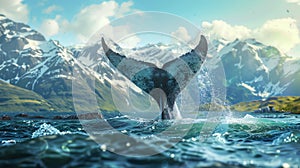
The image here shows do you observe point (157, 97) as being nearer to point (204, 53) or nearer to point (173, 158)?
point (204, 53)

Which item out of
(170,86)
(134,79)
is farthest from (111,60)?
(170,86)

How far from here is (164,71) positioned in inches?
557

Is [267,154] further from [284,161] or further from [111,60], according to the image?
[111,60]

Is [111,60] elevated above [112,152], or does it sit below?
above

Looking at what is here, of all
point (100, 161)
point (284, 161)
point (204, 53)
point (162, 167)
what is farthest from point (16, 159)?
point (204, 53)

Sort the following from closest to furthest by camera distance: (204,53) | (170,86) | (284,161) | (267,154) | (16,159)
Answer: (16,159) < (284,161) < (267,154) < (204,53) < (170,86)

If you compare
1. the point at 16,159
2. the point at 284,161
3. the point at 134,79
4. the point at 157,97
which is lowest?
the point at 284,161

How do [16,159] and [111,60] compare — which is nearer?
[16,159]

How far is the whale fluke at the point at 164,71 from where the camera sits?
13664mm

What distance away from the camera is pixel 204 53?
44.8 feet

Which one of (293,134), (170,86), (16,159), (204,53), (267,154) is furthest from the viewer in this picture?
(170,86)

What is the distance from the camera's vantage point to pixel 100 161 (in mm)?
5141

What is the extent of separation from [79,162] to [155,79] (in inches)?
381

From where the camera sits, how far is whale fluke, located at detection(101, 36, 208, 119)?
44.8ft
